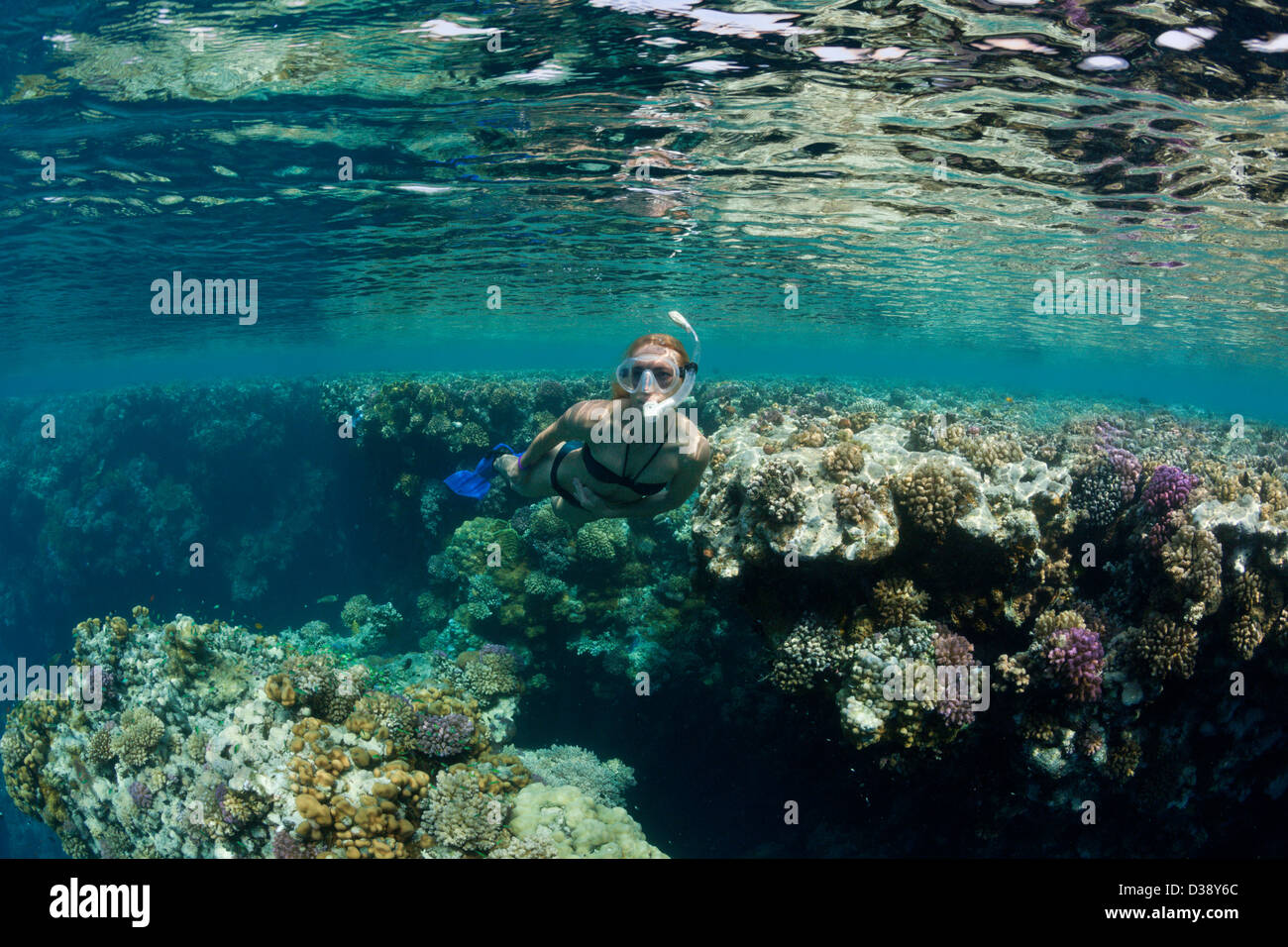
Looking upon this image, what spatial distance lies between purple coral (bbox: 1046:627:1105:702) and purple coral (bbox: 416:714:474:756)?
682 centimetres

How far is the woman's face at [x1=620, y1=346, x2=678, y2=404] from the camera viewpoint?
12.5 ft

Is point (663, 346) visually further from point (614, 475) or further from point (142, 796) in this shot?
point (142, 796)

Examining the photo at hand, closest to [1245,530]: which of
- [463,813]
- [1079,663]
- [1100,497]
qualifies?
[1100,497]

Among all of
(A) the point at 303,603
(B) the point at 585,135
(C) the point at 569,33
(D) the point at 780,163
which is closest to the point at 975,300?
(D) the point at 780,163

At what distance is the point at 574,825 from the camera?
242 inches

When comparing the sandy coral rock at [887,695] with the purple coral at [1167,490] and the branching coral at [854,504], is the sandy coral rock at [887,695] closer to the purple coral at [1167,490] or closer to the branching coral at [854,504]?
the branching coral at [854,504]

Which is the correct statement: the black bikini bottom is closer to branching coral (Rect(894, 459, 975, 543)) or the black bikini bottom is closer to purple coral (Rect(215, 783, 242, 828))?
branching coral (Rect(894, 459, 975, 543))

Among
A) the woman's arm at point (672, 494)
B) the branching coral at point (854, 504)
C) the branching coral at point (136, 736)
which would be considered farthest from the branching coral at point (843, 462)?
the branching coral at point (136, 736)

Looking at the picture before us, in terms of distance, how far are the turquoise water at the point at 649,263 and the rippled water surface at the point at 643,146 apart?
0.28 feet

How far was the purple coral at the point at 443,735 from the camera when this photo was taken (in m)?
6.66

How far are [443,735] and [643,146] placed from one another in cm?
1098
